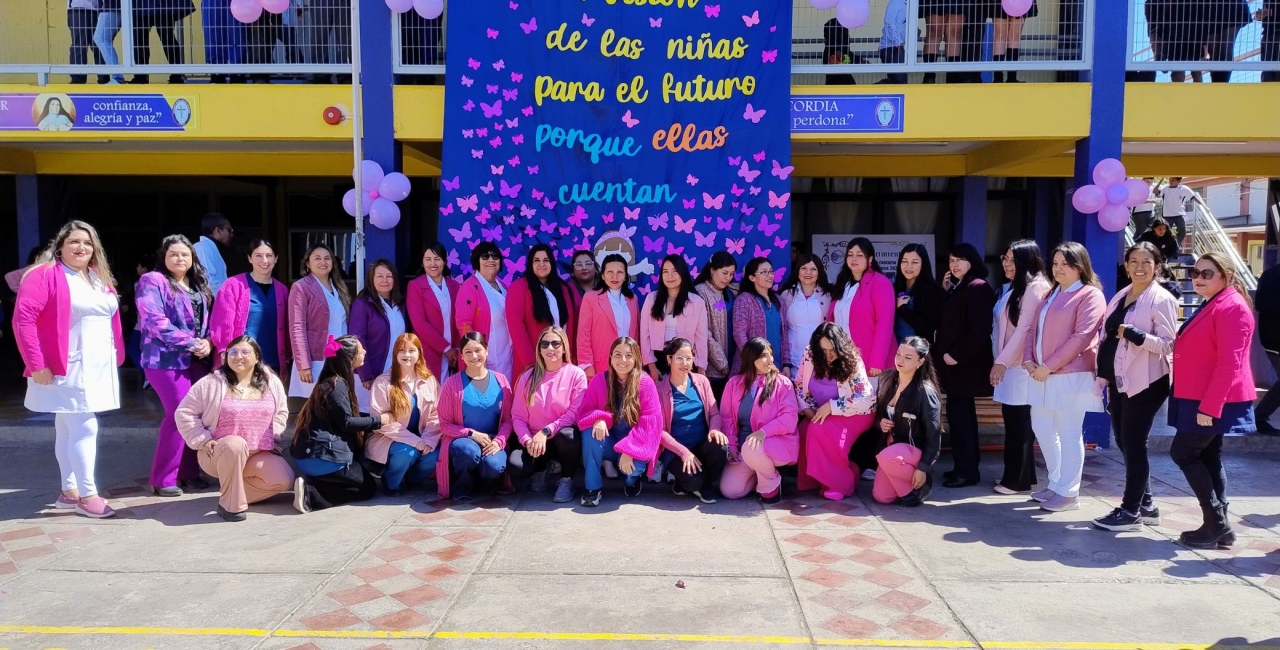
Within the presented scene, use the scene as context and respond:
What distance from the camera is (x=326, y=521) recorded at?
4996mm

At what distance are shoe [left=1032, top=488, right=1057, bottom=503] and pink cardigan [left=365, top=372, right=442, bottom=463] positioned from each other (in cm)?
361

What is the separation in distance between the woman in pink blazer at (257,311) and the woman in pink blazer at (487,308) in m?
1.16

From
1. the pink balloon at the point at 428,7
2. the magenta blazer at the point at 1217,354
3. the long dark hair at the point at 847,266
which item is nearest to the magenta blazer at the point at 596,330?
the long dark hair at the point at 847,266

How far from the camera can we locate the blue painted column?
22.9 ft

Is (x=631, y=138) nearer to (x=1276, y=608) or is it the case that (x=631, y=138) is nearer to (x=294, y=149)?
(x=294, y=149)

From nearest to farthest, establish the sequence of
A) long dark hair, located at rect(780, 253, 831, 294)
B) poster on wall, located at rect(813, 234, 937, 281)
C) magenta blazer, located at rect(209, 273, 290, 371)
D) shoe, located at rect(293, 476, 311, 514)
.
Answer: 1. shoe, located at rect(293, 476, 311, 514)
2. magenta blazer, located at rect(209, 273, 290, 371)
3. long dark hair, located at rect(780, 253, 831, 294)
4. poster on wall, located at rect(813, 234, 937, 281)

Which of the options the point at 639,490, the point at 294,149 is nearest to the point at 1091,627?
the point at 639,490

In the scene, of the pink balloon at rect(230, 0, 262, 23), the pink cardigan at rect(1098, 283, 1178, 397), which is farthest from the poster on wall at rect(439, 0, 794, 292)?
the pink cardigan at rect(1098, 283, 1178, 397)

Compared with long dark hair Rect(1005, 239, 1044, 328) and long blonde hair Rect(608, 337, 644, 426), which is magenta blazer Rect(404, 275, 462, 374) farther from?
long dark hair Rect(1005, 239, 1044, 328)

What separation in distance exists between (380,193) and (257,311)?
1.45m

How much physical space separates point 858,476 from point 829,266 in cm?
581

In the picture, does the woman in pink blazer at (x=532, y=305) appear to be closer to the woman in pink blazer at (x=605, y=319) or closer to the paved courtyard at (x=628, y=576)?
the woman in pink blazer at (x=605, y=319)

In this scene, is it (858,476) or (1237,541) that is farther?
(858,476)

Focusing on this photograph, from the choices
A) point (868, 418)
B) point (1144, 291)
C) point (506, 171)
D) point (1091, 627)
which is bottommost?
point (1091, 627)
